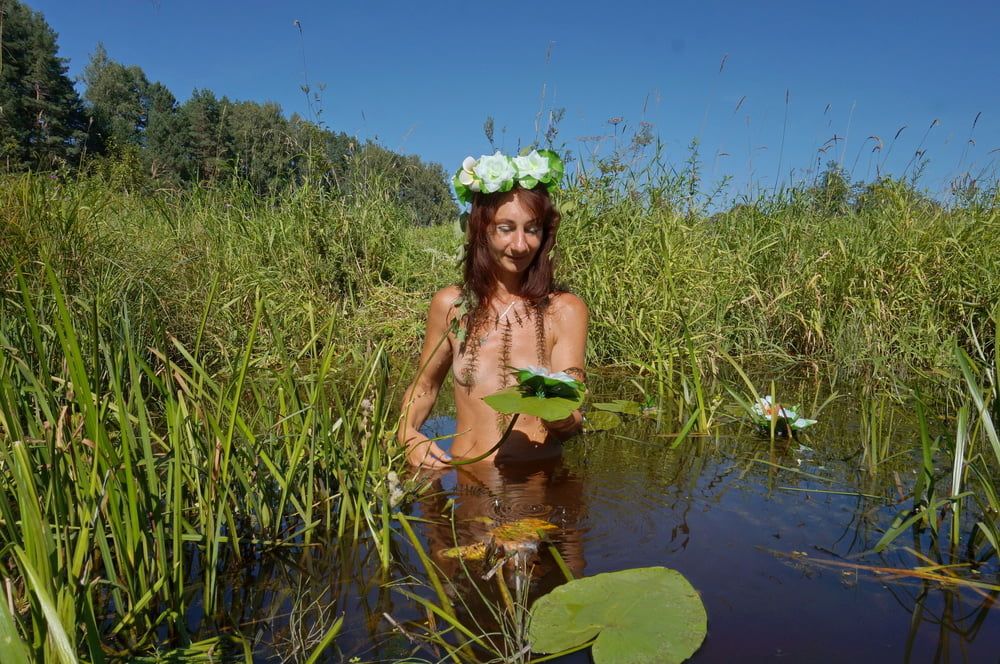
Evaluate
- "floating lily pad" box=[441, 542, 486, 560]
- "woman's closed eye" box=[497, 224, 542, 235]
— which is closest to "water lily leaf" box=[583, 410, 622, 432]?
"woman's closed eye" box=[497, 224, 542, 235]

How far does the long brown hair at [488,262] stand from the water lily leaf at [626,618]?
151 cm

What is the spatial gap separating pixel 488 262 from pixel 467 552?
133 cm

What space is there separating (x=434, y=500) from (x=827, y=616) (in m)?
1.32

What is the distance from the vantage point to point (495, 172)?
275cm

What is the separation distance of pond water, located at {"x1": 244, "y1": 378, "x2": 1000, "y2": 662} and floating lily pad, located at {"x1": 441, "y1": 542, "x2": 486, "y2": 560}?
29mm

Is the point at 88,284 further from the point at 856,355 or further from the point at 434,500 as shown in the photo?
the point at 856,355

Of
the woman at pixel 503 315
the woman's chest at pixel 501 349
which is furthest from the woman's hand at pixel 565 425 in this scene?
the woman's chest at pixel 501 349

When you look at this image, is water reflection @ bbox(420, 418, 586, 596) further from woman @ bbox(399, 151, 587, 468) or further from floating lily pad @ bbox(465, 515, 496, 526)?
woman @ bbox(399, 151, 587, 468)

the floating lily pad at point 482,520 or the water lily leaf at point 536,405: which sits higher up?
the water lily leaf at point 536,405

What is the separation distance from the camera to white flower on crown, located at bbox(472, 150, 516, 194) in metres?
2.74

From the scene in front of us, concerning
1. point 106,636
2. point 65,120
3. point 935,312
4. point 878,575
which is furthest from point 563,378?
point 65,120

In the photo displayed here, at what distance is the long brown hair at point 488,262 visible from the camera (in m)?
2.89

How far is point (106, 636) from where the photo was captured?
55.1 inches

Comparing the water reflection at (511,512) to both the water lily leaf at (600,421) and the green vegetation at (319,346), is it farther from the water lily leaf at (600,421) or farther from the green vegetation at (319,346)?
the water lily leaf at (600,421)
